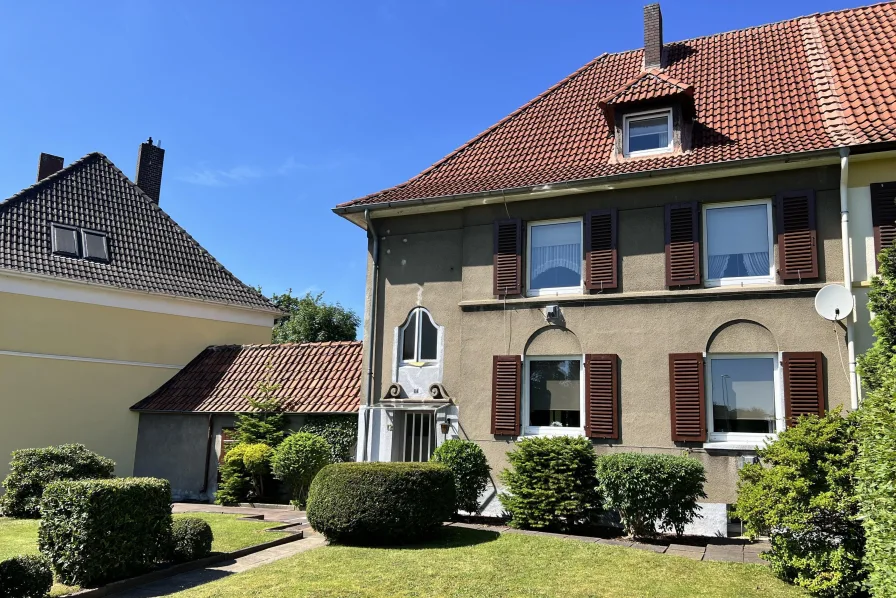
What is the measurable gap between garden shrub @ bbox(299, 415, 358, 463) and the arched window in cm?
222

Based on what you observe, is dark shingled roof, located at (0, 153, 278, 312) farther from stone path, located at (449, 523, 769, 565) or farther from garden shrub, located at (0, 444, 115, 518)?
stone path, located at (449, 523, 769, 565)

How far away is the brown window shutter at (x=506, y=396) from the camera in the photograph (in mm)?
13523

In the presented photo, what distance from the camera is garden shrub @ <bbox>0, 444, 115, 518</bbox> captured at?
14617 mm

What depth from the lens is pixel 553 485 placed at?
11.8 metres

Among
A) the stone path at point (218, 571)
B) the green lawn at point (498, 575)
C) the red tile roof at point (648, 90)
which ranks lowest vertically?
the stone path at point (218, 571)

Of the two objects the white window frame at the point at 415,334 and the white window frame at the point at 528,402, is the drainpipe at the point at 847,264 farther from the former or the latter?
the white window frame at the point at 415,334

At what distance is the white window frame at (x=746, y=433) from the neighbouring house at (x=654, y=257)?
4cm

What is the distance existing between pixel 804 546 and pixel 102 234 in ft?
67.4

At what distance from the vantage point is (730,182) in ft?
41.4

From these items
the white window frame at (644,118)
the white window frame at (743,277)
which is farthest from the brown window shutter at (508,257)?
the white window frame at (743,277)

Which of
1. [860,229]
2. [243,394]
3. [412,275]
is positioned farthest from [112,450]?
[860,229]

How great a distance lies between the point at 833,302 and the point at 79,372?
1868 centimetres

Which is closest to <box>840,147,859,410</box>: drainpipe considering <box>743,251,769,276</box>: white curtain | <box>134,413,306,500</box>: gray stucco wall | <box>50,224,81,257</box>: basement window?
<box>743,251,769,276</box>: white curtain

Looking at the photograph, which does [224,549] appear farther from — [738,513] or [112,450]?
[112,450]
